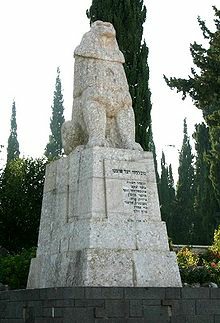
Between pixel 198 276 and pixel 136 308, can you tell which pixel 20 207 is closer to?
pixel 198 276

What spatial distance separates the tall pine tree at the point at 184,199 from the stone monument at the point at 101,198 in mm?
30706

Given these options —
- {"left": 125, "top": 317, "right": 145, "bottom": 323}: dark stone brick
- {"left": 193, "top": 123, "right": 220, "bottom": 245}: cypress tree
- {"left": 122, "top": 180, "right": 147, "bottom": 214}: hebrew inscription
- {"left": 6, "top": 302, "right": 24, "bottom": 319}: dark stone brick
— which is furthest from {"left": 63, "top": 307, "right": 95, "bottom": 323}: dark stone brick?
{"left": 193, "top": 123, "right": 220, "bottom": 245}: cypress tree

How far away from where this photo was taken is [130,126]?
9883 mm

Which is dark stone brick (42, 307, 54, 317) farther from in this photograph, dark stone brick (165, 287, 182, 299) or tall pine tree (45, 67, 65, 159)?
tall pine tree (45, 67, 65, 159)

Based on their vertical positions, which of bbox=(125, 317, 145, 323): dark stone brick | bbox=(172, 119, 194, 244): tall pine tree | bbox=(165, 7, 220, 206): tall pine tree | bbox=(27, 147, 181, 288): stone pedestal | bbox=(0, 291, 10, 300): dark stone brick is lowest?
bbox=(125, 317, 145, 323): dark stone brick

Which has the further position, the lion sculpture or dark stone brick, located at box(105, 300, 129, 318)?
the lion sculpture

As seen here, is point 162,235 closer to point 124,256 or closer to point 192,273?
point 124,256

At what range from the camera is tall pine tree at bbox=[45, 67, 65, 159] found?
55.3 meters

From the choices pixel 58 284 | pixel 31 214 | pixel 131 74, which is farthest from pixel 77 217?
pixel 31 214

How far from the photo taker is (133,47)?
18.5 metres

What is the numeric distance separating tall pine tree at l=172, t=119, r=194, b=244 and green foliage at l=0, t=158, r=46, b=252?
16.7 meters

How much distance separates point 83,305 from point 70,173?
242 cm

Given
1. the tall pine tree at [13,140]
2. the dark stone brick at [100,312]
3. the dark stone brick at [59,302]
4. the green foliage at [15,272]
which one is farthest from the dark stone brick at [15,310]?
the tall pine tree at [13,140]

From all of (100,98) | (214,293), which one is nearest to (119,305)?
(214,293)
